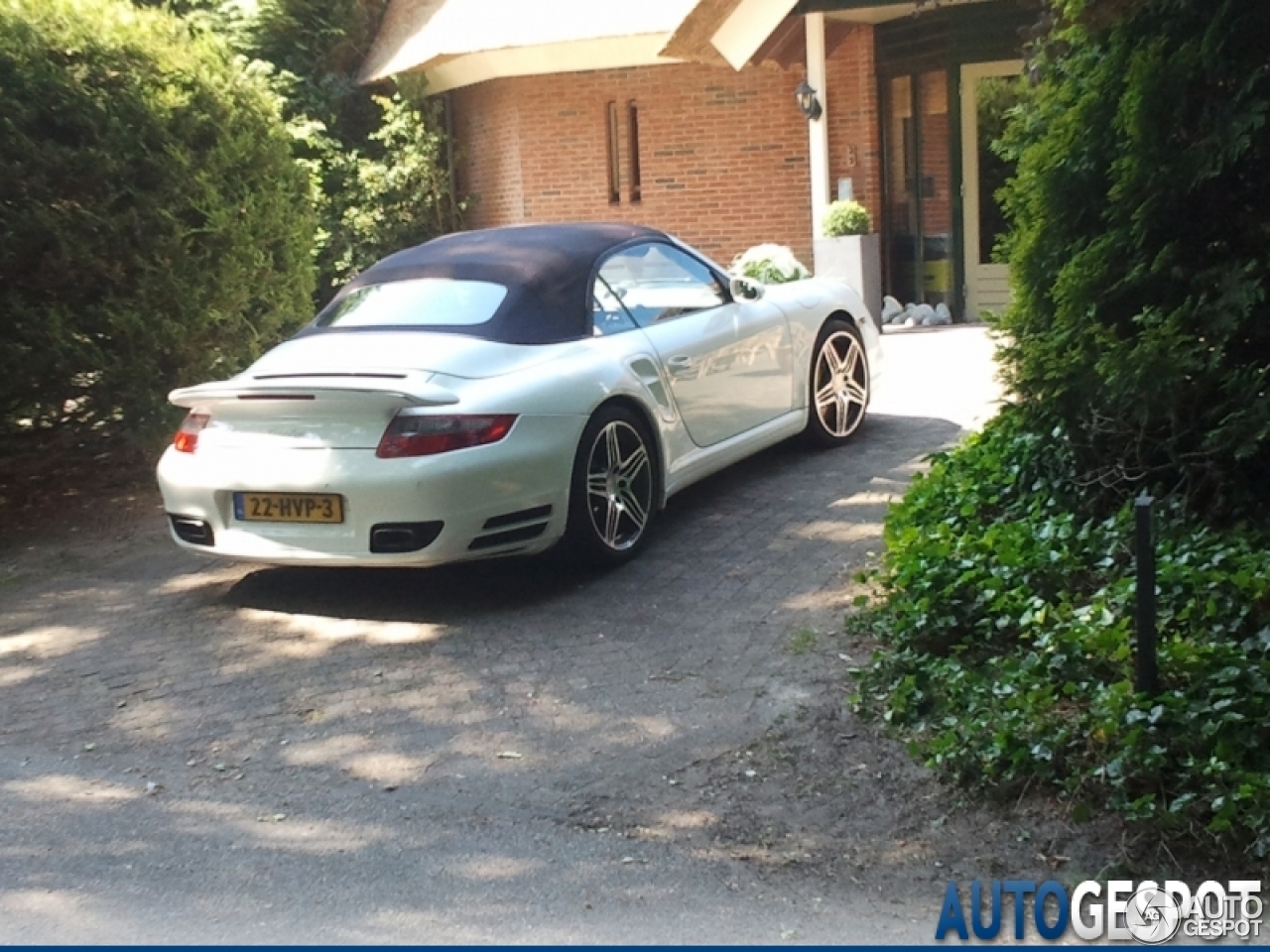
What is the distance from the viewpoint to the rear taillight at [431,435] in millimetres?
6324

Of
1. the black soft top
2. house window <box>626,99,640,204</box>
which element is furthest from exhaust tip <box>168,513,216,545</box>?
house window <box>626,99,640,204</box>

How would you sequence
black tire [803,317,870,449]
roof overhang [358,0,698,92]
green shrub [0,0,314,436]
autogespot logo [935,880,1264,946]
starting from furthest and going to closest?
roof overhang [358,0,698,92], black tire [803,317,870,449], green shrub [0,0,314,436], autogespot logo [935,880,1264,946]

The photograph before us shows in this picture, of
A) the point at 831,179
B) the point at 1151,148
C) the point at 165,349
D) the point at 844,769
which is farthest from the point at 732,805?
the point at 831,179

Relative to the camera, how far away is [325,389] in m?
6.42

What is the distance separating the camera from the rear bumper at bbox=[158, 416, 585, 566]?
6281 millimetres

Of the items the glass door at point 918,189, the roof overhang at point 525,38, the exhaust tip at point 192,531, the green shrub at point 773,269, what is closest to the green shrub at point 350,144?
the roof overhang at point 525,38

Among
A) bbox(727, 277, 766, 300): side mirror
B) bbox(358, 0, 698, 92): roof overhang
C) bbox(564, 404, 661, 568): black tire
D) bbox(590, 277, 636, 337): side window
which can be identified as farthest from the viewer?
bbox(358, 0, 698, 92): roof overhang

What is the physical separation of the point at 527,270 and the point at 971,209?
33.7 ft

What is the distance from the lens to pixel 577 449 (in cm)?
669

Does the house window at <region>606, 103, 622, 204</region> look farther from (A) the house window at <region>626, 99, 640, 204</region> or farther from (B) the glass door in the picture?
(B) the glass door

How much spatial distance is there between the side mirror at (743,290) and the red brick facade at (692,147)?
30.5 ft

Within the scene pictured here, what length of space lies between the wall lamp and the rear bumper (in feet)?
35.6

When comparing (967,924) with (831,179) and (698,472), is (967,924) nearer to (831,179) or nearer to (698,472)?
(698,472)

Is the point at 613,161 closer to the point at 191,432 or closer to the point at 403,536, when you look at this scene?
the point at 191,432
